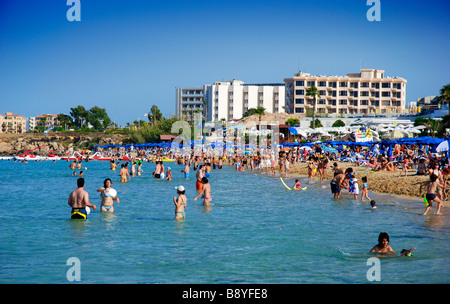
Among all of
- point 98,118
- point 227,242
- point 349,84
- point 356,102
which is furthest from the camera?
point 98,118

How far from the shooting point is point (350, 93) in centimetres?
9894

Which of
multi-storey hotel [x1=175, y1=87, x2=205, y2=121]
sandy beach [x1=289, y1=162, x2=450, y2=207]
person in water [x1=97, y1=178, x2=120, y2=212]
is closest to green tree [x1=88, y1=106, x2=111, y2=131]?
multi-storey hotel [x1=175, y1=87, x2=205, y2=121]

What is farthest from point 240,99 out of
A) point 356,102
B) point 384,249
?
point 384,249

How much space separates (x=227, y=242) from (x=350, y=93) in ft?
301

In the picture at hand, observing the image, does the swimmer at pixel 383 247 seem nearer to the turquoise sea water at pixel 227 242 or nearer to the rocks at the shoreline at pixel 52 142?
the turquoise sea water at pixel 227 242

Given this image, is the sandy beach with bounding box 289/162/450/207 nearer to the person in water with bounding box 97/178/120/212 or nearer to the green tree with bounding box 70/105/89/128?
the person in water with bounding box 97/178/120/212

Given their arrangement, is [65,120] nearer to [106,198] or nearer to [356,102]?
[356,102]

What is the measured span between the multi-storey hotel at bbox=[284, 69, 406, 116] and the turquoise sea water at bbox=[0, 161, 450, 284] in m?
80.2

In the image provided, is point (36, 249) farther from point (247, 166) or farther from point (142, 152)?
point (142, 152)

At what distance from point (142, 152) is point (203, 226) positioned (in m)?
66.6

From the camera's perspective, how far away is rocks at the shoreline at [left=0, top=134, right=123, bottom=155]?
107m

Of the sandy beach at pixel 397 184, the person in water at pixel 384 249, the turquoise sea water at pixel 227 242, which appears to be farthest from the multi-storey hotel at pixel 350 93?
the person in water at pixel 384 249

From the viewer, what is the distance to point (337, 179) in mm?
20000
